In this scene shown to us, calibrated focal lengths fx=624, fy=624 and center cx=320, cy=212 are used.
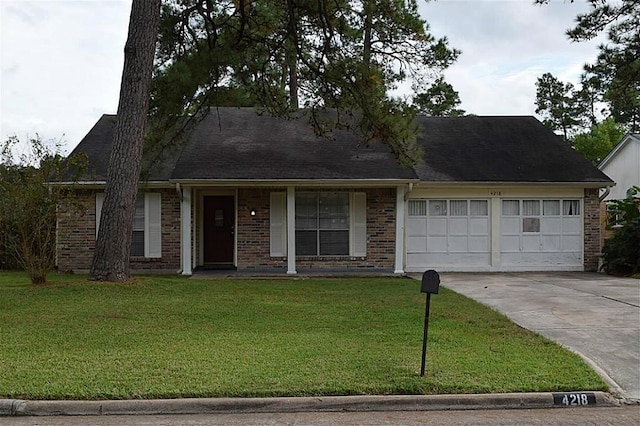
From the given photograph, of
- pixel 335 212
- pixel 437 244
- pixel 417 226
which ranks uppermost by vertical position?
pixel 335 212

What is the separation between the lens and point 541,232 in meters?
18.6

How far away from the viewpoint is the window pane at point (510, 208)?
18.5 metres

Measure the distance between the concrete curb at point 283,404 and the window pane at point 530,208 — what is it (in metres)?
12.9

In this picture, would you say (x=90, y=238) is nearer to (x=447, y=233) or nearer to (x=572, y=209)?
(x=447, y=233)

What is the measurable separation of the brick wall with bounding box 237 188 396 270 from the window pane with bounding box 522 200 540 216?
13.3ft

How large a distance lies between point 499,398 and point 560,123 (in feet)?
159

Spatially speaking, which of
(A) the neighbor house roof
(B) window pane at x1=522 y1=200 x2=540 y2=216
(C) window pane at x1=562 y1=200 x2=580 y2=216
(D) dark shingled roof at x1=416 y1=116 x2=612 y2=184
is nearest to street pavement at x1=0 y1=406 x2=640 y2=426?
(D) dark shingled roof at x1=416 y1=116 x2=612 y2=184

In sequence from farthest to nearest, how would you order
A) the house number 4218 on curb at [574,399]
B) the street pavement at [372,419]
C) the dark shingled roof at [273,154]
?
the dark shingled roof at [273,154] < the house number 4218 on curb at [574,399] < the street pavement at [372,419]

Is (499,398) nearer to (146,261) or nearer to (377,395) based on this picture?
(377,395)

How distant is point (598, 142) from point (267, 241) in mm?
26514

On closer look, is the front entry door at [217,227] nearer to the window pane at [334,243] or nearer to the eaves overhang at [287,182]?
the eaves overhang at [287,182]

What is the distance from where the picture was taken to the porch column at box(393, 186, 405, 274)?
1694cm

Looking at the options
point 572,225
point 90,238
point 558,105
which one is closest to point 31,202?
point 90,238

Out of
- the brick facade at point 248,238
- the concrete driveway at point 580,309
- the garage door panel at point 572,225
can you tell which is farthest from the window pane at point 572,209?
the brick facade at point 248,238
